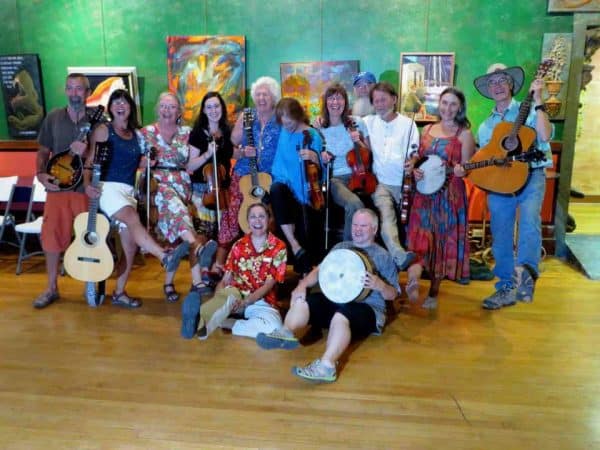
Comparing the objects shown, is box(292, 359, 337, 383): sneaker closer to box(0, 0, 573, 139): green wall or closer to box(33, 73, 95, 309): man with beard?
box(33, 73, 95, 309): man with beard

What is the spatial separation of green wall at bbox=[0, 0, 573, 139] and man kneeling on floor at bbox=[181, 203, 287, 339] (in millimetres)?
2754

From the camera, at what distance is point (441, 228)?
12.3 feet

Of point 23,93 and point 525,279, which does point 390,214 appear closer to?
point 525,279

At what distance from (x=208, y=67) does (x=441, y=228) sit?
10.3 feet

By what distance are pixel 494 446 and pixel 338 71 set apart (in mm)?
4117

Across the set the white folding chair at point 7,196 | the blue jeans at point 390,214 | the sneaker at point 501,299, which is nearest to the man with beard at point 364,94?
the blue jeans at point 390,214

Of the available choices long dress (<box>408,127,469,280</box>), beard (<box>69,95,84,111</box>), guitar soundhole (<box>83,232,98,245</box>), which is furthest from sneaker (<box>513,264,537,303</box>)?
beard (<box>69,95,84,111</box>)

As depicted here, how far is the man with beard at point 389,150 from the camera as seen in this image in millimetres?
3801

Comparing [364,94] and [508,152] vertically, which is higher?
[364,94]

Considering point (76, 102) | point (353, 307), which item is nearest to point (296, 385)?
point (353, 307)

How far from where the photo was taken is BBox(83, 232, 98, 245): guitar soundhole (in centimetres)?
365

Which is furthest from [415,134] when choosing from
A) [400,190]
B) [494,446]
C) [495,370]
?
[494,446]

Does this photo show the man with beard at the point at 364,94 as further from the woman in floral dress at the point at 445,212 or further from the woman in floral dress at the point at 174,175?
the woman in floral dress at the point at 174,175

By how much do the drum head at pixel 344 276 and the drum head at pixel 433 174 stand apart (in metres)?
0.96
